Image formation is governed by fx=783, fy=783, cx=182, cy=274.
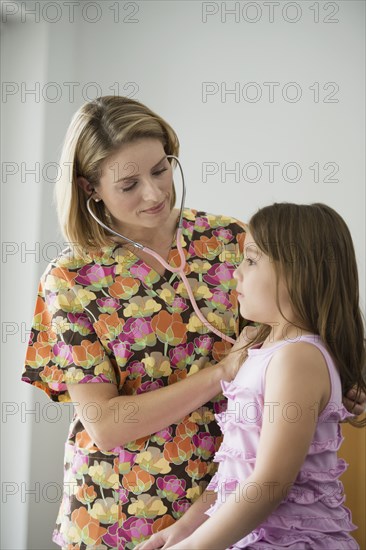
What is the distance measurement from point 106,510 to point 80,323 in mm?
403

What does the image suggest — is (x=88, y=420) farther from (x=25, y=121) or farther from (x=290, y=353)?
(x=25, y=121)

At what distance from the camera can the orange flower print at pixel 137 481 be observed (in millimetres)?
1645

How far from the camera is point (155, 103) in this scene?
2.64 metres

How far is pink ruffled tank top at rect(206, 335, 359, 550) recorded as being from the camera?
52.4 inches

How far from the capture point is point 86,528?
1684 mm

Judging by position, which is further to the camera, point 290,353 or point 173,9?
point 173,9

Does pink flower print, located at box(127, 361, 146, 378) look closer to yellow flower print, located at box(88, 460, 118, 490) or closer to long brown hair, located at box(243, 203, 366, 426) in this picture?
yellow flower print, located at box(88, 460, 118, 490)

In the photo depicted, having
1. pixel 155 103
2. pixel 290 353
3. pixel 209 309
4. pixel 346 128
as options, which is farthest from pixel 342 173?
pixel 290 353

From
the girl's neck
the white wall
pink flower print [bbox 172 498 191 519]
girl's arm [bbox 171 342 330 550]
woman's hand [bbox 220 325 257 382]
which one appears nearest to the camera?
girl's arm [bbox 171 342 330 550]

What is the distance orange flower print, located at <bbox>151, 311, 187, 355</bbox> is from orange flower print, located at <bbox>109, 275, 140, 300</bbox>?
8 cm

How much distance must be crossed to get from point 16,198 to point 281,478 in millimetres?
1490

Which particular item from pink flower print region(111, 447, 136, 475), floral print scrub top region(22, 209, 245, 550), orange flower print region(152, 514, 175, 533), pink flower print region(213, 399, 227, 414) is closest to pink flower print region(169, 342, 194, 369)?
floral print scrub top region(22, 209, 245, 550)

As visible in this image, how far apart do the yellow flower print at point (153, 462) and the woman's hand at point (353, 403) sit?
1.32 ft

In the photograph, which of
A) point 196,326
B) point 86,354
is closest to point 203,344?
point 196,326
